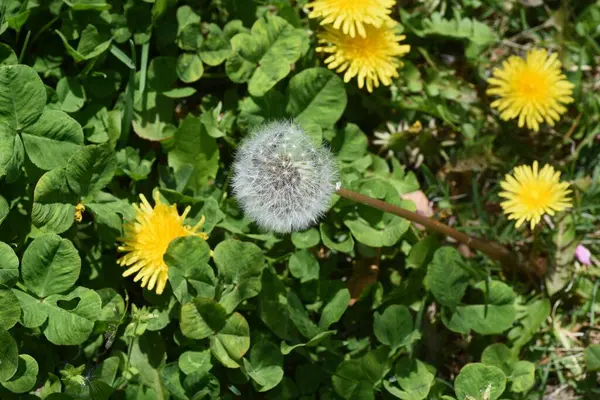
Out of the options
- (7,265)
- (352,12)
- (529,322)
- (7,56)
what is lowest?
(529,322)

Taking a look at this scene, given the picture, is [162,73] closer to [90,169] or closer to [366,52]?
[90,169]

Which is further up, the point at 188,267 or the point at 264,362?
the point at 188,267

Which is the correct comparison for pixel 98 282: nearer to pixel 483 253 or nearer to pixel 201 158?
pixel 201 158

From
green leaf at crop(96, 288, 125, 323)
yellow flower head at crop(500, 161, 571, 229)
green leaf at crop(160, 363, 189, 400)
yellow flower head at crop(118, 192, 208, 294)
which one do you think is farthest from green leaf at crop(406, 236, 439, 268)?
green leaf at crop(96, 288, 125, 323)

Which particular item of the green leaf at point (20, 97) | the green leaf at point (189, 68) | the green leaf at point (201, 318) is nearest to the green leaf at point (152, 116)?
the green leaf at point (189, 68)

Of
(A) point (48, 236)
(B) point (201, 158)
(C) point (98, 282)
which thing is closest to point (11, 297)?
(A) point (48, 236)

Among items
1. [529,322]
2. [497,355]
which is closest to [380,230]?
[497,355]

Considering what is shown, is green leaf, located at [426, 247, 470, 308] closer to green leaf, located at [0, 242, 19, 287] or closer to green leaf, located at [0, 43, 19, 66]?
green leaf, located at [0, 242, 19, 287]
